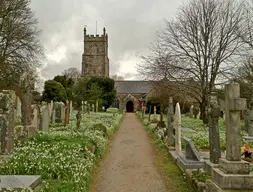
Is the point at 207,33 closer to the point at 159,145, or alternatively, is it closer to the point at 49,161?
the point at 159,145

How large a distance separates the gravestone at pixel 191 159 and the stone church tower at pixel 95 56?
64.7m

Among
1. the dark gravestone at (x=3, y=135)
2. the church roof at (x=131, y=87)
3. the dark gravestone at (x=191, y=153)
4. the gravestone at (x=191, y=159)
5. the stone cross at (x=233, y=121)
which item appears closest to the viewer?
the stone cross at (x=233, y=121)

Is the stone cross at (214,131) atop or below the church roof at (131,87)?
below

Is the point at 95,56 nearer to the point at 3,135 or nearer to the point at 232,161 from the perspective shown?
the point at 3,135

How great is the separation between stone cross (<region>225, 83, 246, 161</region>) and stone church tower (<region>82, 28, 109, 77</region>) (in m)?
67.7

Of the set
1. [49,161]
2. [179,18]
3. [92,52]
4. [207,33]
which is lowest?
[49,161]

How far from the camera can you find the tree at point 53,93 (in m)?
41.6

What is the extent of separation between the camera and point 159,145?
46.7 feet

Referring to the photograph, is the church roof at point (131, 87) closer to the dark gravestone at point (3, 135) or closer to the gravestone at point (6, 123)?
the gravestone at point (6, 123)

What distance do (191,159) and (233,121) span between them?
3282 mm

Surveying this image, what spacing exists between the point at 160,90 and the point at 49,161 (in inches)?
706

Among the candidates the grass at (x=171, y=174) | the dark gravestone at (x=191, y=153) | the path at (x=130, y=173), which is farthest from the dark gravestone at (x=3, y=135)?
the dark gravestone at (x=191, y=153)

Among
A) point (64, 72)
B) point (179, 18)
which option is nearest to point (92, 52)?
point (64, 72)

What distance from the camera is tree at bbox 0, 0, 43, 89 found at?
23188 mm
